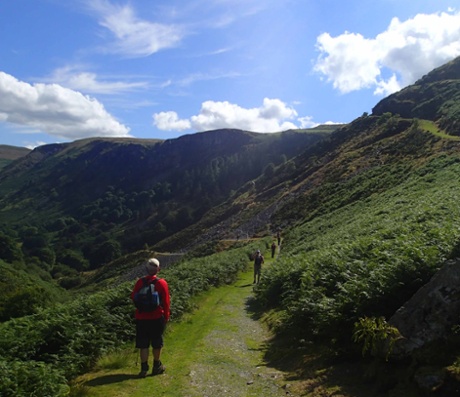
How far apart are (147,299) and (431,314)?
5536 millimetres

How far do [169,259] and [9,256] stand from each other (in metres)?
64.9

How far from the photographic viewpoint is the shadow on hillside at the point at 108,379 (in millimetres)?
8211

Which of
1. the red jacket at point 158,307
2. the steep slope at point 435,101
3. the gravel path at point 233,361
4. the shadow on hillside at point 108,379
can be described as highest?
the steep slope at point 435,101

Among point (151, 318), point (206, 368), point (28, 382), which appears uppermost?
point (151, 318)

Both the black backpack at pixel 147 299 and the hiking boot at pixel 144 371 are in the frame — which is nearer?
the black backpack at pixel 147 299

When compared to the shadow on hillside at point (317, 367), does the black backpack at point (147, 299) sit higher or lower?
higher

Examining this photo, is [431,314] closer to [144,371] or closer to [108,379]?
[144,371]

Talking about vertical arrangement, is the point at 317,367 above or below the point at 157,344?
below

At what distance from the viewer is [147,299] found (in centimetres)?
847

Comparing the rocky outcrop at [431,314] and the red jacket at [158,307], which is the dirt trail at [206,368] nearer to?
the red jacket at [158,307]

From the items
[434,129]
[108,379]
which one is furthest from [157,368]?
[434,129]

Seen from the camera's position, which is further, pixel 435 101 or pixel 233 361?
pixel 435 101

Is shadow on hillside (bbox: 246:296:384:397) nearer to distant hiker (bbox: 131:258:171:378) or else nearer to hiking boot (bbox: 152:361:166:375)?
hiking boot (bbox: 152:361:166:375)

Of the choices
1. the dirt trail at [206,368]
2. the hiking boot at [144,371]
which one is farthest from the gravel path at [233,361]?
the hiking boot at [144,371]
